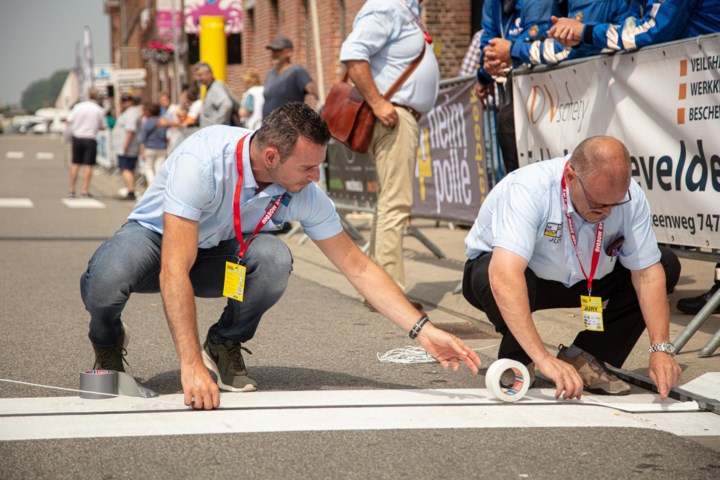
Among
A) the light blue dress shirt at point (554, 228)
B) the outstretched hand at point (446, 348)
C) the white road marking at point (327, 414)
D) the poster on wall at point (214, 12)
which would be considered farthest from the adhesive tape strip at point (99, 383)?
the poster on wall at point (214, 12)

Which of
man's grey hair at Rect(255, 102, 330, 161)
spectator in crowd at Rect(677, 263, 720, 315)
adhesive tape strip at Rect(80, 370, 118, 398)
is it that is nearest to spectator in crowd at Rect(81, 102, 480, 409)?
man's grey hair at Rect(255, 102, 330, 161)

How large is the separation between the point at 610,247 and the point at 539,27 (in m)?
2.95

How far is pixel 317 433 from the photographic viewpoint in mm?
3805

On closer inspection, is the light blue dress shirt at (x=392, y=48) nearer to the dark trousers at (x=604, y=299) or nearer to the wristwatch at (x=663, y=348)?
the dark trousers at (x=604, y=299)

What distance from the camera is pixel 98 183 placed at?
25891 millimetres

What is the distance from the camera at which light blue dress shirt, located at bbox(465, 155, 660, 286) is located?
4.25 metres

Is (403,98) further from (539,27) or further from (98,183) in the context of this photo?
(98,183)

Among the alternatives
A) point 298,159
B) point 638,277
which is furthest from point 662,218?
point 298,159

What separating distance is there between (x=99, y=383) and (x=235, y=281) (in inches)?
26.2

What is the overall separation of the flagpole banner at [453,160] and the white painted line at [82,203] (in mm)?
9091

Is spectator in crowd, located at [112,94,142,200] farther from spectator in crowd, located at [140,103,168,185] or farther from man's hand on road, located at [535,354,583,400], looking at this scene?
man's hand on road, located at [535,354,583,400]

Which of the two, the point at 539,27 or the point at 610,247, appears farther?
the point at 539,27

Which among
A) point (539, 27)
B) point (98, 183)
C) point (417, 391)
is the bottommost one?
point (98, 183)

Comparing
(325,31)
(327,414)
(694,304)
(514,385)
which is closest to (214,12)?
(325,31)
